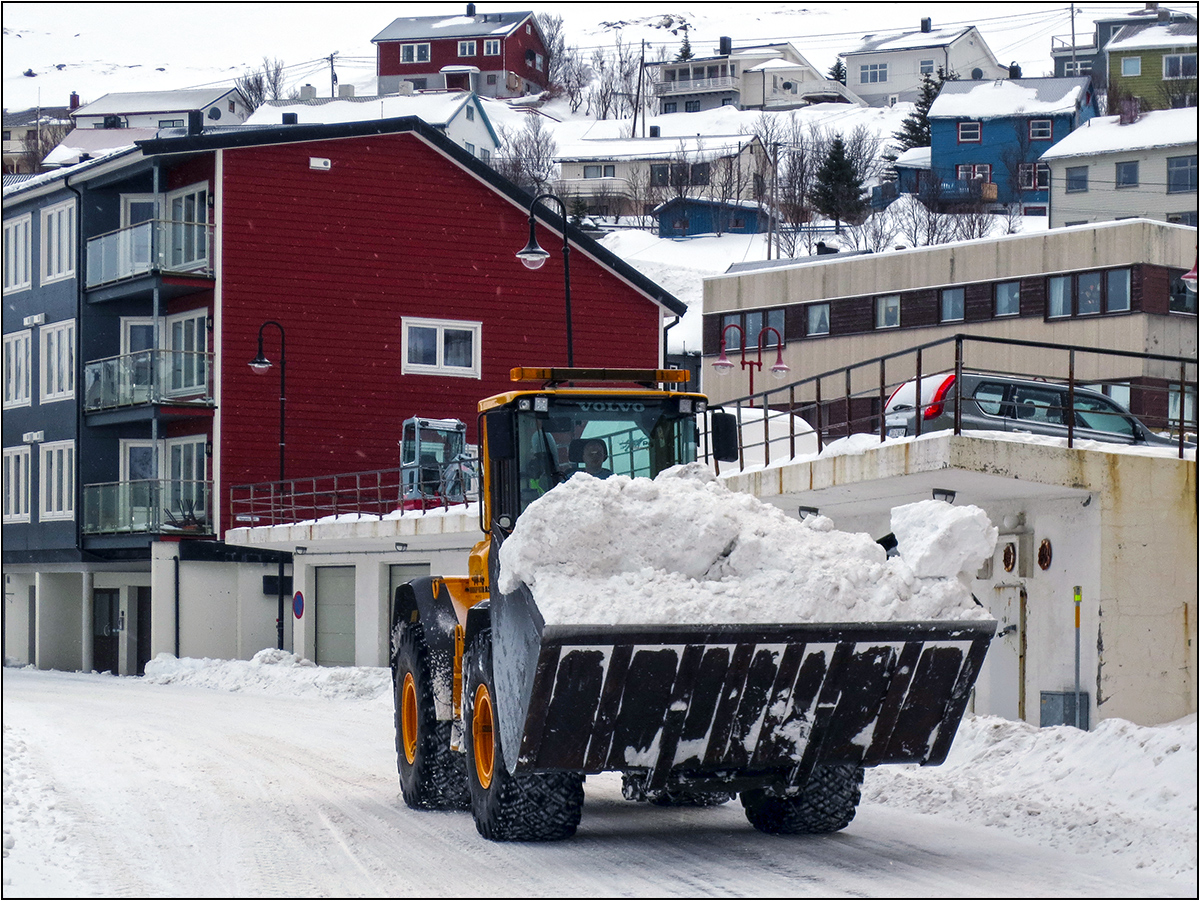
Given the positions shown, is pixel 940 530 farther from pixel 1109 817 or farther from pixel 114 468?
pixel 114 468

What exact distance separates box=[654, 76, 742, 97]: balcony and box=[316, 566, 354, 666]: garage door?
117136 millimetres

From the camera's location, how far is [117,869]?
959cm

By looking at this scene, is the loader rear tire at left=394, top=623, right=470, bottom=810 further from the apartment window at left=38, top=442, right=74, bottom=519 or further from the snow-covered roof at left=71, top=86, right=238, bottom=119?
the snow-covered roof at left=71, top=86, right=238, bottom=119

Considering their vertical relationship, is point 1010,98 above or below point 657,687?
above

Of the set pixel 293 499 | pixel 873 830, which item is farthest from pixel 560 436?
pixel 293 499

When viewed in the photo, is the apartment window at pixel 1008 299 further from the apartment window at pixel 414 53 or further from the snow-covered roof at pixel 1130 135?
the apartment window at pixel 414 53

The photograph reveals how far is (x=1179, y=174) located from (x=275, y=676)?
168ft

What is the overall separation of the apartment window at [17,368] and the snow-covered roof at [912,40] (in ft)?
372

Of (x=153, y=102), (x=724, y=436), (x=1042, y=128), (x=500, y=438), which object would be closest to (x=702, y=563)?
(x=724, y=436)

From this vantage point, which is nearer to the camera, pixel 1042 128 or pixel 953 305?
pixel 953 305

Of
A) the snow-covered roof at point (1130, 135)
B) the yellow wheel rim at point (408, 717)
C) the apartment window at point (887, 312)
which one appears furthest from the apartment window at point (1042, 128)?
the yellow wheel rim at point (408, 717)

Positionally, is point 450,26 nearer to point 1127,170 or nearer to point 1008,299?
point 1127,170

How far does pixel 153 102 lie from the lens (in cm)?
12038

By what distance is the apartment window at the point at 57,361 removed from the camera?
123ft
